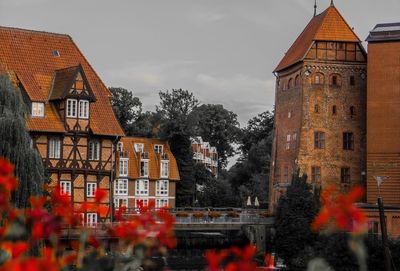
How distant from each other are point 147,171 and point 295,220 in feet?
63.9

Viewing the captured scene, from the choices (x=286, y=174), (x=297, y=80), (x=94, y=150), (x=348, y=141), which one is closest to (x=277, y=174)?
(x=286, y=174)

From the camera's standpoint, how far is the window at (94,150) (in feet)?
145

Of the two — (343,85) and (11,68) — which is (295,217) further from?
(11,68)

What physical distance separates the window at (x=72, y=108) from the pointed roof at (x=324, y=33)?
49.9 feet

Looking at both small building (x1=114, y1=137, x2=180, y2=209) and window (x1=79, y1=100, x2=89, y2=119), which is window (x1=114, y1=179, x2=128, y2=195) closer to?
small building (x1=114, y1=137, x2=180, y2=209)

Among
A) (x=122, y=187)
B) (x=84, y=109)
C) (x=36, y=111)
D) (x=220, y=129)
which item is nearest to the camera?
(x=36, y=111)

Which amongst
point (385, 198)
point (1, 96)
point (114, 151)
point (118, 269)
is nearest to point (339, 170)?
point (385, 198)

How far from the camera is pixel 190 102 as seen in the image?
218 feet

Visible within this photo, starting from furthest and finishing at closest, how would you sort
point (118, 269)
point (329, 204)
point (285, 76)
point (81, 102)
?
point (285, 76)
point (81, 102)
point (118, 269)
point (329, 204)

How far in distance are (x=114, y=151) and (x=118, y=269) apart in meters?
39.3

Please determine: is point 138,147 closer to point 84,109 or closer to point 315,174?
point 315,174

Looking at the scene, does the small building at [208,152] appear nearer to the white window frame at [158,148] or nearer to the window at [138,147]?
the white window frame at [158,148]

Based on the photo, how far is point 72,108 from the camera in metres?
43.6

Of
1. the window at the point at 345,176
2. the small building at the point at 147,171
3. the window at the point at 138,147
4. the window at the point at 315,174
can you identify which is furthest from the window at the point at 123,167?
the window at the point at 345,176
